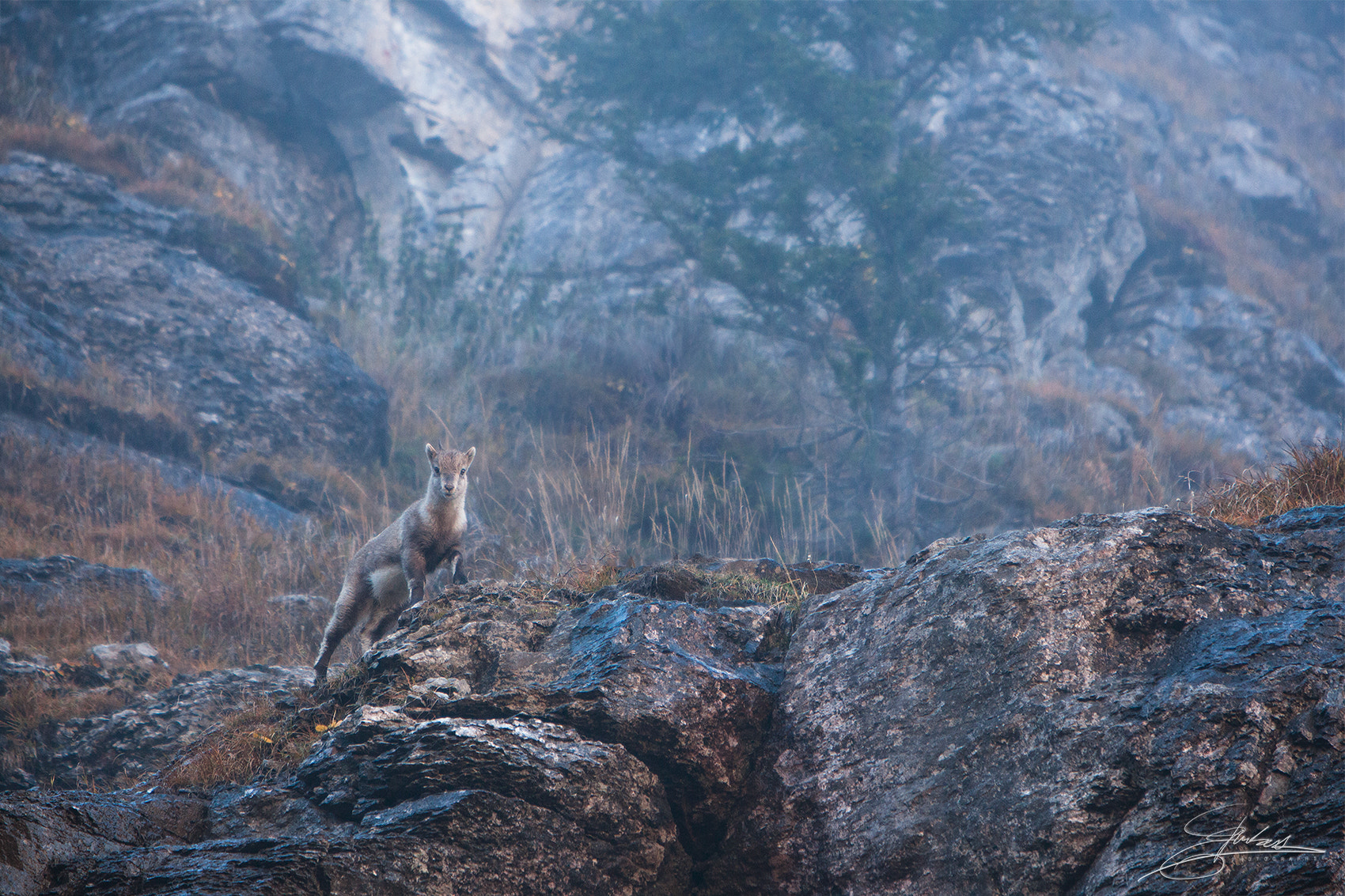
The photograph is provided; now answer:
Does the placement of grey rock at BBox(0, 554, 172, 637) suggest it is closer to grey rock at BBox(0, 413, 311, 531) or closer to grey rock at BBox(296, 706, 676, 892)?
grey rock at BBox(0, 413, 311, 531)

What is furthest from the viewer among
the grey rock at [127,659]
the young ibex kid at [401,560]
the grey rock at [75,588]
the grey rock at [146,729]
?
the grey rock at [75,588]

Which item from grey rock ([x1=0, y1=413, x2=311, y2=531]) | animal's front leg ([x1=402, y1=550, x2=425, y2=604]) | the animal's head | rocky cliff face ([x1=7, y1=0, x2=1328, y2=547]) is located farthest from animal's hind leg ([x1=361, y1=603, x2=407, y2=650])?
rocky cliff face ([x1=7, y1=0, x2=1328, y2=547])

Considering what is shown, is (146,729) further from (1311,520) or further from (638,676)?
(1311,520)

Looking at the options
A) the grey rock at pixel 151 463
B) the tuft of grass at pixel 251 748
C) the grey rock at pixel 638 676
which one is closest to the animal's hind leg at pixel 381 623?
the tuft of grass at pixel 251 748

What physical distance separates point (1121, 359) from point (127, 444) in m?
18.4

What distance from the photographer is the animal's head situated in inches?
247

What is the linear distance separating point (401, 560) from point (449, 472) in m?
0.77

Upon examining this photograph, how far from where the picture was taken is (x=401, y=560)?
6.11 metres

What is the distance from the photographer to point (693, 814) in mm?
3494

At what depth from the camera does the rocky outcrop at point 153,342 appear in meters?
10.9

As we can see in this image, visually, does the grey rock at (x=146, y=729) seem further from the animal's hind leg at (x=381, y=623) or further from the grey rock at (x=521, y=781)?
the grey rock at (x=521, y=781)

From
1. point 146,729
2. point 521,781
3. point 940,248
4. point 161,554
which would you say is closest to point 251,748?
point 521,781

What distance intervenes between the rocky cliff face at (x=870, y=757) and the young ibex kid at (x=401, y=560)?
2072 mm

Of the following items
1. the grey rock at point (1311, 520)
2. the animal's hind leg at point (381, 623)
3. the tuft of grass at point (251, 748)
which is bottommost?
the animal's hind leg at point (381, 623)
